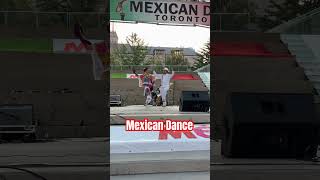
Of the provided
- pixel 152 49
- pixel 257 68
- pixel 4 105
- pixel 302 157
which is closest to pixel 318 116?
pixel 302 157

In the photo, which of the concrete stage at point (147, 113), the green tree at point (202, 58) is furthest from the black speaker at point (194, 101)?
the green tree at point (202, 58)

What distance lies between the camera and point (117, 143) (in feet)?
8.96

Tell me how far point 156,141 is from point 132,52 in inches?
17.9

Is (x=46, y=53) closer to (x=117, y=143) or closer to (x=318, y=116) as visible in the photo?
(x=117, y=143)

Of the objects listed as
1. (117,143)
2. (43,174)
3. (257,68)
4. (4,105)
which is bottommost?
(43,174)

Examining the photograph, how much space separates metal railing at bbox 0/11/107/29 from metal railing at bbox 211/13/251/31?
0.57 m

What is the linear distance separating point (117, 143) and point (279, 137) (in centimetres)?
84

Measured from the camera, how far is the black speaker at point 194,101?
2727 mm

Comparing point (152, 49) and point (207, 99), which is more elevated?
point (152, 49)

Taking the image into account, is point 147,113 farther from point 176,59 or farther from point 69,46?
point 69,46

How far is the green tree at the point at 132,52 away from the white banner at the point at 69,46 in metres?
0.13

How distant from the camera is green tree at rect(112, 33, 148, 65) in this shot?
270 centimetres

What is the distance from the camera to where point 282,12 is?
2840 millimetres
